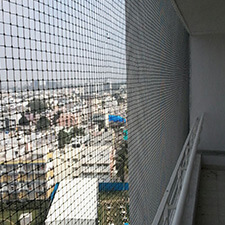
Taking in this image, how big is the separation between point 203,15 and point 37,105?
7.92 ft

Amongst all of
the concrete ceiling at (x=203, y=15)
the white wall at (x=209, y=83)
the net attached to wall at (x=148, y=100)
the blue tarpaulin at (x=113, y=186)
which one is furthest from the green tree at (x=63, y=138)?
the white wall at (x=209, y=83)

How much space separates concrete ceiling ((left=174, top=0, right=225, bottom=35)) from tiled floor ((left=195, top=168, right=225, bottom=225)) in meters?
1.53

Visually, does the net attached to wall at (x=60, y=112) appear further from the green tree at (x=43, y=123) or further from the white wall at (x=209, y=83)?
the white wall at (x=209, y=83)

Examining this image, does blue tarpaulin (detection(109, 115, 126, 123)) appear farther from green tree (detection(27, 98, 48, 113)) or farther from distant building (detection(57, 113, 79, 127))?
green tree (detection(27, 98, 48, 113))

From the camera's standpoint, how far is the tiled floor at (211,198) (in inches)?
100

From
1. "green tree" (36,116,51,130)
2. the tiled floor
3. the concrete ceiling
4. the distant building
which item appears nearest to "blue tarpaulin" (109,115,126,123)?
the distant building

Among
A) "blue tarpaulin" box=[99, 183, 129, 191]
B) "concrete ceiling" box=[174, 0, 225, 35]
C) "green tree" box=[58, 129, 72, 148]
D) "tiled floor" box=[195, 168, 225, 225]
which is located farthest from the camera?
"tiled floor" box=[195, 168, 225, 225]

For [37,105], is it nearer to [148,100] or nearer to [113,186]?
[113,186]

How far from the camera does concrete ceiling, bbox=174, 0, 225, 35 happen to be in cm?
227

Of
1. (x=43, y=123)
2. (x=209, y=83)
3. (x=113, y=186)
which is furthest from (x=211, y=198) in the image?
(x=43, y=123)

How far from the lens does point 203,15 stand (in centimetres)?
277

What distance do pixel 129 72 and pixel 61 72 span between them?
613 mm

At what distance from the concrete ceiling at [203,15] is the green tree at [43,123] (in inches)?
→ 69.5

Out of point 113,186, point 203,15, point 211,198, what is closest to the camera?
point 113,186
